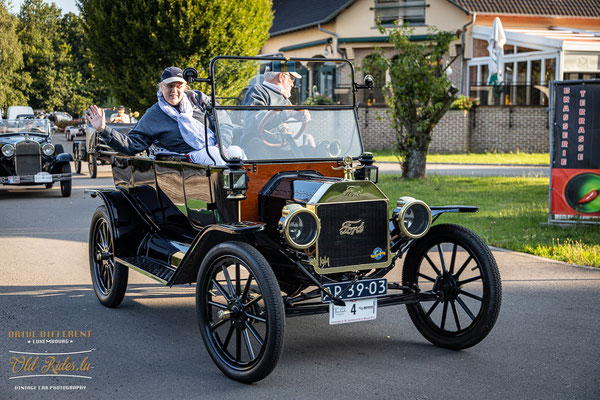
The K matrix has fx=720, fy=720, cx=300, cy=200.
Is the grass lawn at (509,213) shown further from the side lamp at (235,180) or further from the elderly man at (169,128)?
the side lamp at (235,180)

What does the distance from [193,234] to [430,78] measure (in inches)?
446

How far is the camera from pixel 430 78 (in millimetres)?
16109

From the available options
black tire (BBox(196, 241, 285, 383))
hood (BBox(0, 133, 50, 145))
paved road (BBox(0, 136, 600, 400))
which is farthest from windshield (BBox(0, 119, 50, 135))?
black tire (BBox(196, 241, 285, 383))

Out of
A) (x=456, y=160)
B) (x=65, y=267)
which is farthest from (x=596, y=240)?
(x=456, y=160)

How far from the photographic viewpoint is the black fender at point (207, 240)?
4551 millimetres

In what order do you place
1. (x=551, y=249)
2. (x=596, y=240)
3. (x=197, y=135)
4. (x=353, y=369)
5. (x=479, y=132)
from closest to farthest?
(x=353, y=369), (x=197, y=135), (x=551, y=249), (x=596, y=240), (x=479, y=132)

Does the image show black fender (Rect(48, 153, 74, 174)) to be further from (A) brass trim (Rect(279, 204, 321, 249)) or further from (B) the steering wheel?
(A) brass trim (Rect(279, 204, 321, 249))

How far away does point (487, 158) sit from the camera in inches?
954

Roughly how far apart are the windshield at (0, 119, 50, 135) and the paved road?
9288 millimetres

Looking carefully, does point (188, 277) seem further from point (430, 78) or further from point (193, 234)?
point (430, 78)

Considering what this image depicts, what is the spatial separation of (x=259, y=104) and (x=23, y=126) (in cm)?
1226

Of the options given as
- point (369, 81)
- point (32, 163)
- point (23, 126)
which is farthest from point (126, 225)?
point (23, 126)

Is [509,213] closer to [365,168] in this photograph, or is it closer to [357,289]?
[365,168]

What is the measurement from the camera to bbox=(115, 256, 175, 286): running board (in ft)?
17.7
